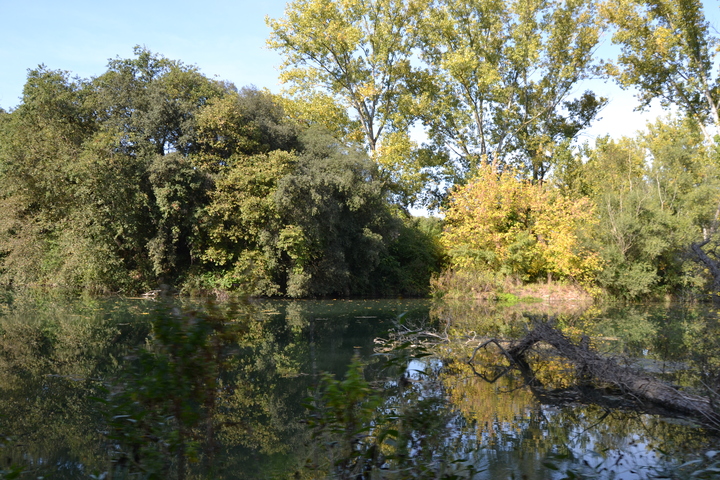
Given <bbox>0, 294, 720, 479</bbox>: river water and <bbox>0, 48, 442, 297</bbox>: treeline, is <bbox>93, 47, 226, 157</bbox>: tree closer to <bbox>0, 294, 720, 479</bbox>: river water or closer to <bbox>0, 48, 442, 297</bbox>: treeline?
<bbox>0, 48, 442, 297</bbox>: treeline

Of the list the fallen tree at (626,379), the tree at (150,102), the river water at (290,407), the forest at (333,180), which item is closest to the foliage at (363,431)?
the river water at (290,407)

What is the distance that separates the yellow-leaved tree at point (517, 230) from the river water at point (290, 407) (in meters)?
12.5

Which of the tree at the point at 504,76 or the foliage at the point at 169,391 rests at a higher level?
the tree at the point at 504,76

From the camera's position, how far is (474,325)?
46.1ft

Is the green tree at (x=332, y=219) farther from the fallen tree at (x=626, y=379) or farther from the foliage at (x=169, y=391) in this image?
the foliage at (x=169, y=391)

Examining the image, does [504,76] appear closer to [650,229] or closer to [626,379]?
[650,229]

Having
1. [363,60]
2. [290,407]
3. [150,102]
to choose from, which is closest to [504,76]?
[363,60]

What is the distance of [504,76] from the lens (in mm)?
31922

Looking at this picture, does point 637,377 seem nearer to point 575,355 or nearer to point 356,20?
point 575,355

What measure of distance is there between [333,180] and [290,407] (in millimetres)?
16509

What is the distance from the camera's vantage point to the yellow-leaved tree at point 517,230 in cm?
2486

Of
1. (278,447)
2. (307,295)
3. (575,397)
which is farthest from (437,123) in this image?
(278,447)

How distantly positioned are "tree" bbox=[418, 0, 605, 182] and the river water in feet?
69.5

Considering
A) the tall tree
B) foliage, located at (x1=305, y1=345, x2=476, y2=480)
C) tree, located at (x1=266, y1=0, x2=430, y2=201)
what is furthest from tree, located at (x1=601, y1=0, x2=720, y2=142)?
foliage, located at (x1=305, y1=345, x2=476, y2=480)
